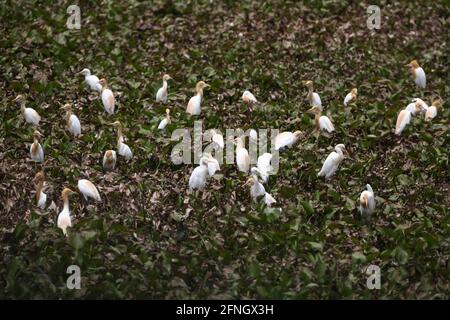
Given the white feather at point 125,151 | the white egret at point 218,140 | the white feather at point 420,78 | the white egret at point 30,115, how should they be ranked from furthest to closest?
the white feather at point 420,78 → the white egret at point 30,115 → the white egret at point 218,140 → the white feather at point 125,151

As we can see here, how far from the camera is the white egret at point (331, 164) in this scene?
6578 mm

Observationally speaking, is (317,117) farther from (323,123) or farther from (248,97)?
(248,97)

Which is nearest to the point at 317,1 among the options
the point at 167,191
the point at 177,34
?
the point at 177,34

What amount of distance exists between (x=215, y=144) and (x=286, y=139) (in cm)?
65

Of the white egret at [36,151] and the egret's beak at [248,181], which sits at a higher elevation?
the white egret at [36,151]

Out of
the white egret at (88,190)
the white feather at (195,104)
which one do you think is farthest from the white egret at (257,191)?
the white feather at (195,104)

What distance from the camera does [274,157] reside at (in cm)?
688

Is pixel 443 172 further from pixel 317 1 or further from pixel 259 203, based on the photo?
pixel 317 1

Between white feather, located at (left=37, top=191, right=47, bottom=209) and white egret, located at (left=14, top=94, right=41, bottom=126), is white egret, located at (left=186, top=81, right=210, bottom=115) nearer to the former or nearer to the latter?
white egret, located at (left=14, top=94, right=41, bottom=126)

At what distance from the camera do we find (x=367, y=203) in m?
6.01

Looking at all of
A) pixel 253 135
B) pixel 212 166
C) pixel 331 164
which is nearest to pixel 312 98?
pixel 253 135

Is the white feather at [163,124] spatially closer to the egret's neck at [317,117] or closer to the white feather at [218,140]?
the white feather at [218,140]

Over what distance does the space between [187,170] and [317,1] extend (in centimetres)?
493

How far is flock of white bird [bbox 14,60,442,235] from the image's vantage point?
6035mm
